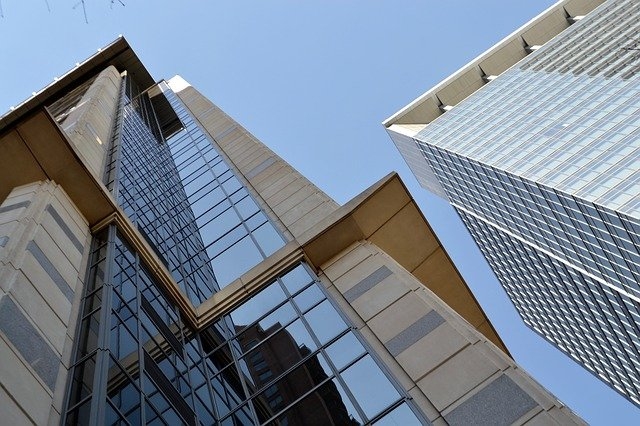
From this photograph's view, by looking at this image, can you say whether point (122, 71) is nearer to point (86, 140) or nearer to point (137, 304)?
point (86, 140)

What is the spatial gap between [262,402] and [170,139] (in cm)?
3130

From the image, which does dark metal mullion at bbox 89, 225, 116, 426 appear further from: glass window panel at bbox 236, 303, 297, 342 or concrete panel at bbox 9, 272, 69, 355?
glass window panel at bbox 236, 303, 297, 342

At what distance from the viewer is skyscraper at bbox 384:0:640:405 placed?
5856cm

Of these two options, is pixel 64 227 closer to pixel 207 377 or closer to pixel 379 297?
pixel 207 377

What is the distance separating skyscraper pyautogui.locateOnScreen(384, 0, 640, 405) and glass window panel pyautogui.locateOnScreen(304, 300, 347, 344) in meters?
41.3

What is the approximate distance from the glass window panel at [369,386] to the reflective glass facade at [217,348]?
0.02 metres

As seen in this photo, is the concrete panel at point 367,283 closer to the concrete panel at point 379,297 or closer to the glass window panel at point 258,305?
the concrete panel at point 379,297

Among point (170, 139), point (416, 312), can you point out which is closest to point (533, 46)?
point (170, 139)

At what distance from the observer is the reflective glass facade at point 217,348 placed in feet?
39.2

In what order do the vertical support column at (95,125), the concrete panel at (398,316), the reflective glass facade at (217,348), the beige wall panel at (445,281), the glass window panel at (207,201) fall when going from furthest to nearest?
1. the glass window panel at (207,201)
2. the vertical support column at (95,125)
3. the beige wall panel at (445,281)
4. the concrete panel at (398,316)
5. the reflective glass facade at (217,348)

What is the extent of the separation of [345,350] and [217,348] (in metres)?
3.82

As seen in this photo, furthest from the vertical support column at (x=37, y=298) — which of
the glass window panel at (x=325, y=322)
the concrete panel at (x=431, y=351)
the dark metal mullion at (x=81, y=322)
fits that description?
the concrete panel at (x=431, y=351)

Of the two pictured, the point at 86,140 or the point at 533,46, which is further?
the point at 533,46

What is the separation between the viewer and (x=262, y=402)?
1366cm
